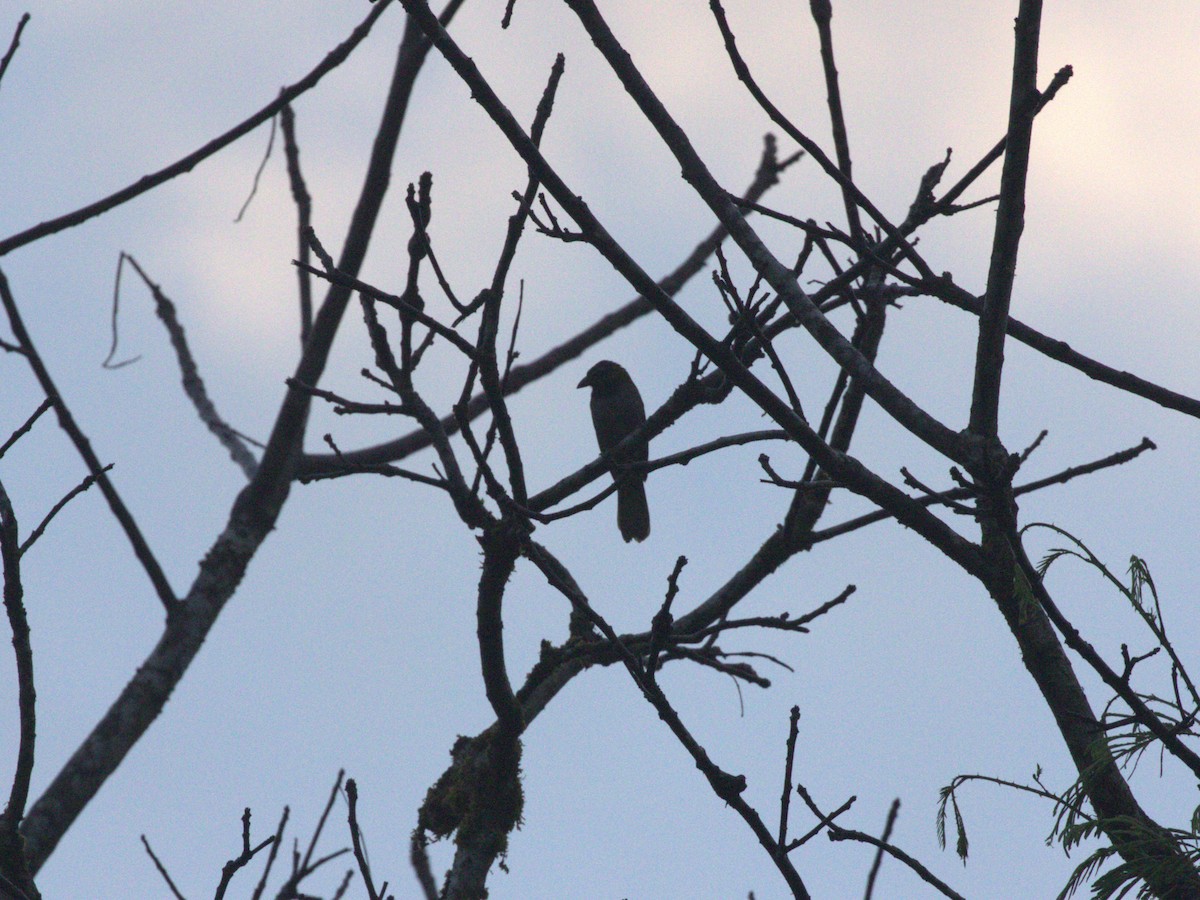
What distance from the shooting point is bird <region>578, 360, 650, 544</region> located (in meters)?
8.28

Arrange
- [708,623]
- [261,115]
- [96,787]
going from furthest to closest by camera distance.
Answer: [708,623] → [96,787] → [261,115]

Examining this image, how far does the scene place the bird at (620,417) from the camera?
828 centimetres

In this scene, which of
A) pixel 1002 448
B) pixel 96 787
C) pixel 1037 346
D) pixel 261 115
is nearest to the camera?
pixel 1002 448

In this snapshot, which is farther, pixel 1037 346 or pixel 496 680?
pixel 496 680

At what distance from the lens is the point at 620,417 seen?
8.66m

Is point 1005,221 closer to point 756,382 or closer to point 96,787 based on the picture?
point 756,382

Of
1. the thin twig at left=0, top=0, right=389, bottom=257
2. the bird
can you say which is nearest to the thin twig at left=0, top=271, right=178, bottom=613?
the thin twig at left=0, top=0, right=389, bottom=257

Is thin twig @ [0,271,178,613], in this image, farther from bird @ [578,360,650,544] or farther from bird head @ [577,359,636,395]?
bird head @ [577,359,636,395]

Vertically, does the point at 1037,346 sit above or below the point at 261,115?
below

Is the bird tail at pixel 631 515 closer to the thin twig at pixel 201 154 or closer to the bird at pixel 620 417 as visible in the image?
the bird at pixel 620 417

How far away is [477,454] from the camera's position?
3197 millimetres

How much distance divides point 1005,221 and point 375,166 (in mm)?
3100

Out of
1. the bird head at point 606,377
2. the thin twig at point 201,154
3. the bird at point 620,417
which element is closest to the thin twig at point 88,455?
the thin twig at point 201,154

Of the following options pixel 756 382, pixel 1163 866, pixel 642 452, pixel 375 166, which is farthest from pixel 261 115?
pixel 1163 866
